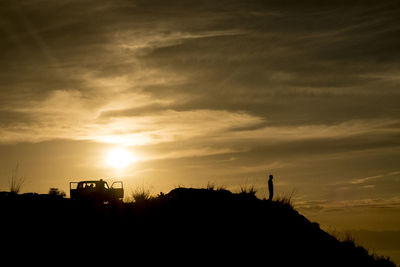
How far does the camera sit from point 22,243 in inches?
677

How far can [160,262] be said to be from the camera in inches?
728

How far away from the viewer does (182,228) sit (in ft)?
68.9

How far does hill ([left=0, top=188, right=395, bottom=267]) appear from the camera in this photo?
61.0 ft

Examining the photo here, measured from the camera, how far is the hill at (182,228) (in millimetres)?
18578

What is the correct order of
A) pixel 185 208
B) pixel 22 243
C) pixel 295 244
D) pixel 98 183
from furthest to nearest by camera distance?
pixel 98 183 < pixel 295 244 < pixel 185 208 < pixel 22 243

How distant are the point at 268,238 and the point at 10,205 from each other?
1233 centimetres

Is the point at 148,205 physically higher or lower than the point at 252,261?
higher

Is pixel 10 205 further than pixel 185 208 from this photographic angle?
No

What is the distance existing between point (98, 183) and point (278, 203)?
11840 mm

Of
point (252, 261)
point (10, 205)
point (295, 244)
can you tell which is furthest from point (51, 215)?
point (295, 244)

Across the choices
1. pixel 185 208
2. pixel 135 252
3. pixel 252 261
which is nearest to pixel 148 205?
pixel 185 208

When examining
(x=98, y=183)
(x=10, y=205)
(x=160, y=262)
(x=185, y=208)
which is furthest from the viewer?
(x=98, y=183)

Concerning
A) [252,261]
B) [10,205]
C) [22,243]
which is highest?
[10,205]

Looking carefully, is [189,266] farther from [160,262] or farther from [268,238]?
[268,238]
